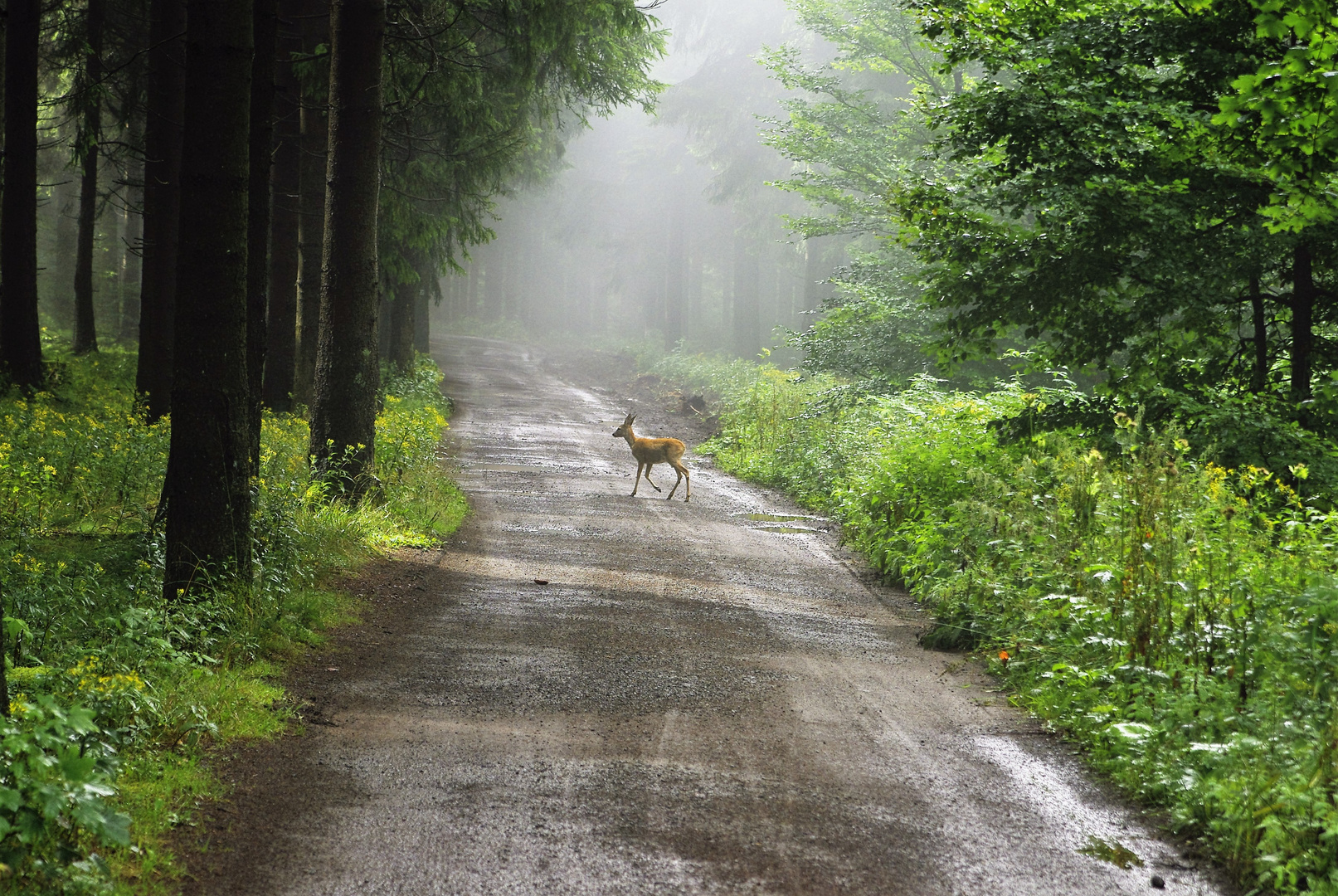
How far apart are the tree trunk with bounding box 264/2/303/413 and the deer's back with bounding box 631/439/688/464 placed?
233 inches

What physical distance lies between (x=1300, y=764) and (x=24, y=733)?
16.7 feet

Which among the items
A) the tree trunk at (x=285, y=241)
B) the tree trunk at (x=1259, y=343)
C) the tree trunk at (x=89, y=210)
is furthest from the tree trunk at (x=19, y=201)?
the tree trunk at (x=1259, y=343)

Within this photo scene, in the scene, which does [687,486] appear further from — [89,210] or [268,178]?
[89,210]

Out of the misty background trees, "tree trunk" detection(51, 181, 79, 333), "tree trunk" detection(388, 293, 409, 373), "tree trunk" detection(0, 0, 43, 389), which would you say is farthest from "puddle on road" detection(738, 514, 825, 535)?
"tree trunk" detection(51, 181, 79, 333)

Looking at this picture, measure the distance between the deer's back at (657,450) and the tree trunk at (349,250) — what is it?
529 centimetres

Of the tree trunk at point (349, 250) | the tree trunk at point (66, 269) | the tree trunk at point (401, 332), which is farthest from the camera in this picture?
the tree trunk at point (66, 269)

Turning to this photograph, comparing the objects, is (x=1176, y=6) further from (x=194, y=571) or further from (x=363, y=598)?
(x=194, y=571)

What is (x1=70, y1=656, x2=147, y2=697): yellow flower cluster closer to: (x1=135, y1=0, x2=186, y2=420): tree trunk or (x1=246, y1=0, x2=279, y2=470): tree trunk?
(x1=246, y1=0, x2=279, y2=470): tree trunk

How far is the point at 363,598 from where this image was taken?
779cm

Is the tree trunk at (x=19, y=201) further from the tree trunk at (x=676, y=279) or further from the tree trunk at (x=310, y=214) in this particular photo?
the tree trunk at (x=676, y=279)

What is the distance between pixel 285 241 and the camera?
15992mm

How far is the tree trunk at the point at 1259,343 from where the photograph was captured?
1000cm

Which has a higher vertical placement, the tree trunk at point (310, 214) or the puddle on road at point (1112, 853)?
the tree trunk at point (310, 214)

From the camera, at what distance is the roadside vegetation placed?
10.6 feet
